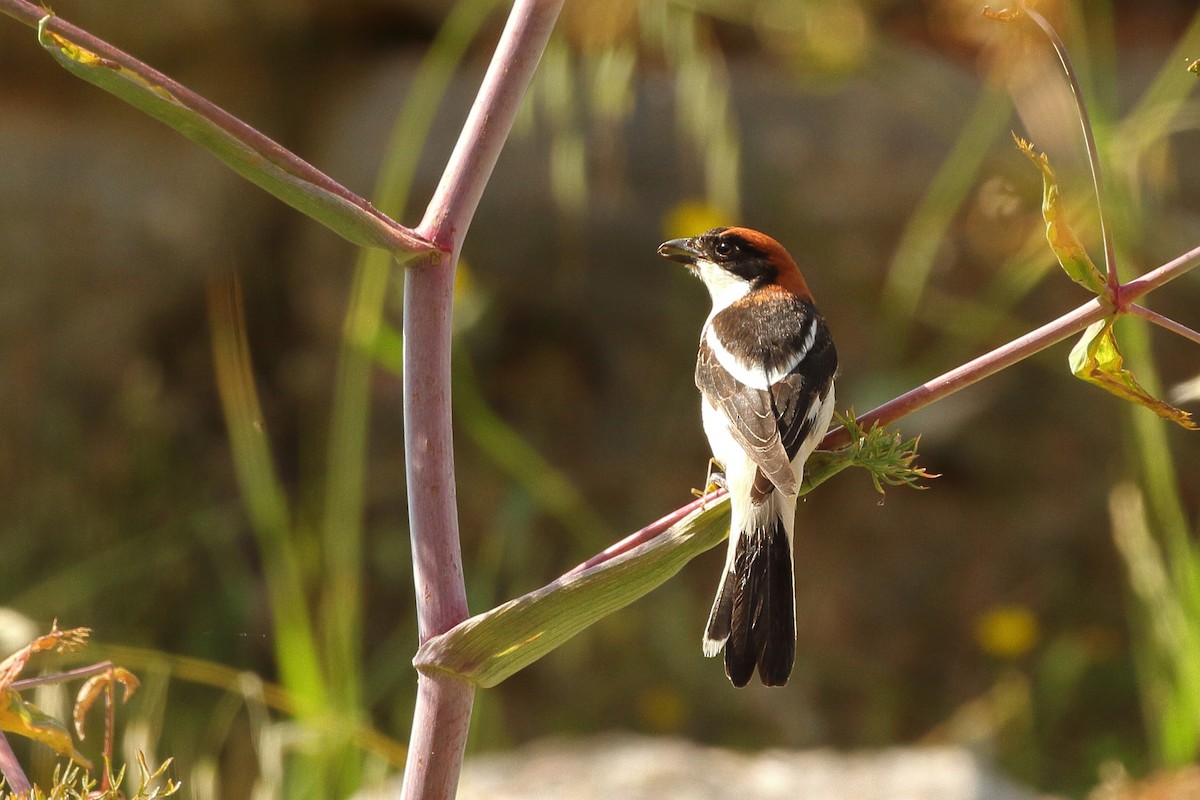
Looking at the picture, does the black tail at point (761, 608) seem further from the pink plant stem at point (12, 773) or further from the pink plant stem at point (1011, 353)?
the pink plant stem at point (12, 773)

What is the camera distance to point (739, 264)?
2.83m

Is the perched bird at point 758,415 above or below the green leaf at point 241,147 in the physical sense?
below

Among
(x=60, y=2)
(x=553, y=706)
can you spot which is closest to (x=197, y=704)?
(x=553, y=706)

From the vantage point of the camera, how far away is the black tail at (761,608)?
1.58 m

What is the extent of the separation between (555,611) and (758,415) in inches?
43.3

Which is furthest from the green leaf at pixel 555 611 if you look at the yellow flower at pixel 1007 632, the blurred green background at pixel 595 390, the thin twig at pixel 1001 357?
the yellow flower at pixel 1007 632

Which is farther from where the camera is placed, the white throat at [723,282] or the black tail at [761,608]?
the white throat at [723,282]

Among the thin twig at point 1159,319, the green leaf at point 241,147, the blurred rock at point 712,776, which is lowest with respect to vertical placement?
the blurred rock at point 712,776

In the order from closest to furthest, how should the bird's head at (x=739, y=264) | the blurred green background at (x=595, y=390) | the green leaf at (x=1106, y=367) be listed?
the green leaf at (x=1106, y=367)
the bird's head at (x=739, y=264)
the blurred green background at (x=595, y=390)

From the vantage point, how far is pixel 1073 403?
5.54 metres

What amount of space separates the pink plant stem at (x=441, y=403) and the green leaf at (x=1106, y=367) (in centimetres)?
57

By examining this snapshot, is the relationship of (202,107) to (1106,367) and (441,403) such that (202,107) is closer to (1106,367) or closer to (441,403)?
(441,403)

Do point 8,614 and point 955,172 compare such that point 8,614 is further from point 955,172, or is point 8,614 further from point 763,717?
point 763,717

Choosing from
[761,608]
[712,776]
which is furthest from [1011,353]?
[712,776]
